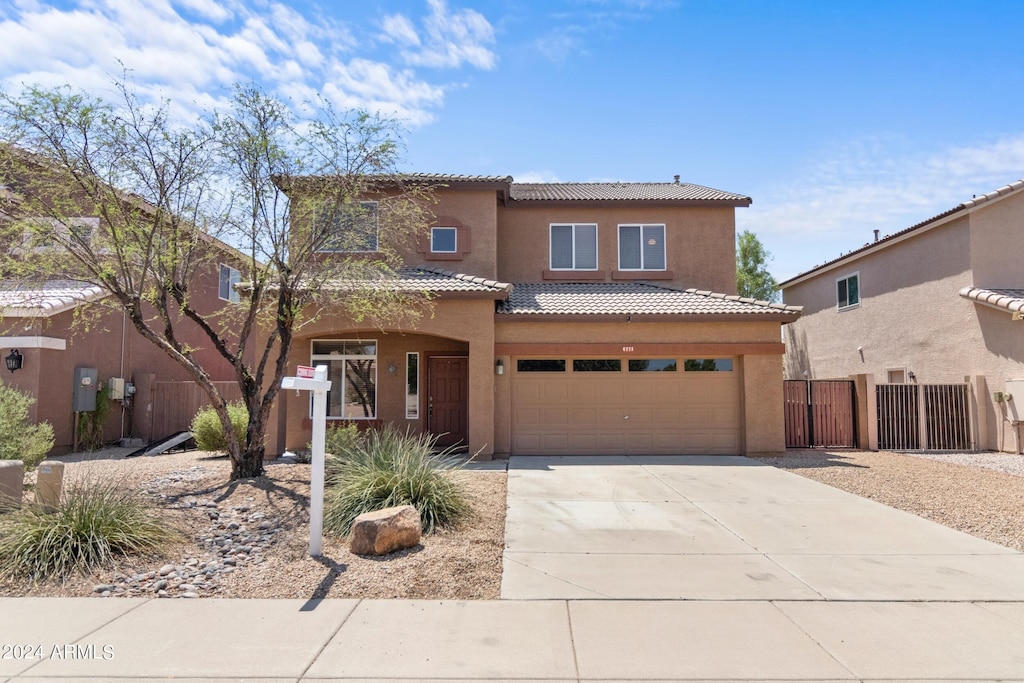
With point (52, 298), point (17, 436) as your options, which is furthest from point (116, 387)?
point (17, 436)

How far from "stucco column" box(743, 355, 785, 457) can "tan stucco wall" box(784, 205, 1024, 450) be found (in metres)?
5.53

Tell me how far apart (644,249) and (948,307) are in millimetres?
8111

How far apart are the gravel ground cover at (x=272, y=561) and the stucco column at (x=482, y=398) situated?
417 centimetres

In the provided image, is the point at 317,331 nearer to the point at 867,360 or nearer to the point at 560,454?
the point at 560,454

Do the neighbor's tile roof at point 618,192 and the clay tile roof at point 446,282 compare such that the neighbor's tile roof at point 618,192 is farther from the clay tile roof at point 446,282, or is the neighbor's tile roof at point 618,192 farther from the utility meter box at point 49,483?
the utility meter box at point 49,483

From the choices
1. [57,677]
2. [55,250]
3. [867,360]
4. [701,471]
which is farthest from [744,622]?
[867,360]

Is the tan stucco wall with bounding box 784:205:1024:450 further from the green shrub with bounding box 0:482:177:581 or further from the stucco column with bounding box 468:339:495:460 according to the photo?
the green shrub with bounding box 0:482:177:581

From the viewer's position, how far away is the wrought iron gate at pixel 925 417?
52.1 ft

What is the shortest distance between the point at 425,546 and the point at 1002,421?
1515cm

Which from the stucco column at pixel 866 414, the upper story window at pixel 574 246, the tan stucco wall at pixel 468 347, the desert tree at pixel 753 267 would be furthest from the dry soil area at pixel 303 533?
the desert tree at pixel 753 267

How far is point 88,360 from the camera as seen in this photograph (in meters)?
15.7

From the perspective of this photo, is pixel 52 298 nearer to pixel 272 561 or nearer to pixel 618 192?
pixel 272 561

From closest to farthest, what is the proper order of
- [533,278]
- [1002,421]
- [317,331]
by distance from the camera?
[317,331] < [1002,421] < [533,278]

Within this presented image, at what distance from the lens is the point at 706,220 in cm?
1770
